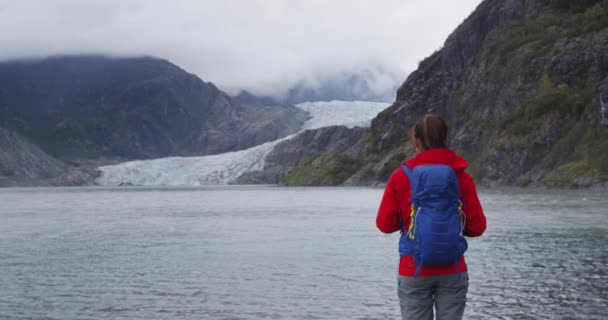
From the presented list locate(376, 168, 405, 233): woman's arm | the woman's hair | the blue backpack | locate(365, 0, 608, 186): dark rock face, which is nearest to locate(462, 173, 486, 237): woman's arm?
the blue backpack

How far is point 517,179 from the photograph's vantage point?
11912cm

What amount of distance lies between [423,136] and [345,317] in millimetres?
8215

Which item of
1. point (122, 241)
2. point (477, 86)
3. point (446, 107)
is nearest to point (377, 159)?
point (446, 107)

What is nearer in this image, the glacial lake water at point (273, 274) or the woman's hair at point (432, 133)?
the woman's hair at point (432, 133)

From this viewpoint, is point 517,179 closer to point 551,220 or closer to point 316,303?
point 551,220

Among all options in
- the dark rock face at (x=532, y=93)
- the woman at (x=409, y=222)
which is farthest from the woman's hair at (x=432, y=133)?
the dark rock face at (x=532, y=93)

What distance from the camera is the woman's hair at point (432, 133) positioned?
7328mm

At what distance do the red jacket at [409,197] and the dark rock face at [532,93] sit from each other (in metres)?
98.2

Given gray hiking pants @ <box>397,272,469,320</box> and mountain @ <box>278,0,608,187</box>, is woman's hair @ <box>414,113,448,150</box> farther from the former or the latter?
mountain @ <box>278,0,608,187</box>

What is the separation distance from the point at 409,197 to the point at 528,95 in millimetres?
133194

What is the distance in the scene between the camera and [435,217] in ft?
22.9

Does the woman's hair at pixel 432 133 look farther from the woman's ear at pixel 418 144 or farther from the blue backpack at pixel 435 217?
the blue backpack at pixel 435 217

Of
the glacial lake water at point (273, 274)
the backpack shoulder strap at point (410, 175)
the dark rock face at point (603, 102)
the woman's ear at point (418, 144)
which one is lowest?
the glacial lake water at point (273, 274)

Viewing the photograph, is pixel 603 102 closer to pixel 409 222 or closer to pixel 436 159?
pixel 436 159
